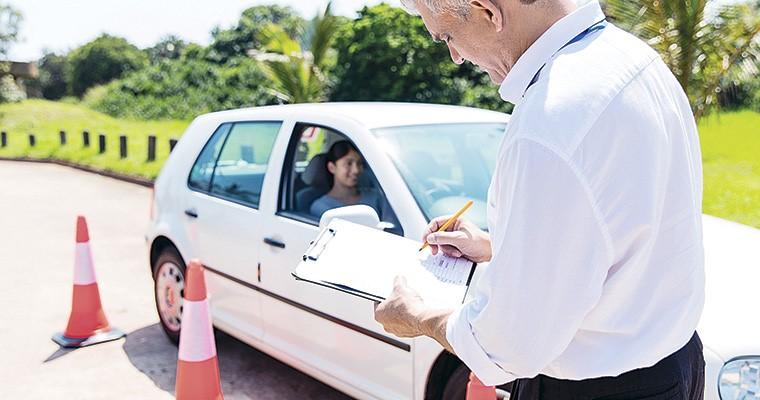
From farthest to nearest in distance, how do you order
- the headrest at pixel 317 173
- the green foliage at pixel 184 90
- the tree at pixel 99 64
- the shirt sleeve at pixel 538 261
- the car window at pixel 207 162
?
the tree at pixel 99 64
the green foliage at pixel 184 90
the car window at pixel 207 162
the headrest at pixel 317 173
the shirt sleeve at pixel 538 261

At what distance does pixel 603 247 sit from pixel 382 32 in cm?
2010

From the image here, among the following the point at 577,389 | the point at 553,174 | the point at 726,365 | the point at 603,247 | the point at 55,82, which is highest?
the point at 553,174

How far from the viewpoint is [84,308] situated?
479 cm

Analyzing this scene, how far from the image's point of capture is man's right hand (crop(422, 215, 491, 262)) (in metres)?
1.78

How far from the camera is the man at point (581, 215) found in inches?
45.2

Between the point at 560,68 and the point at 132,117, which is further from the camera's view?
the point at 132,117

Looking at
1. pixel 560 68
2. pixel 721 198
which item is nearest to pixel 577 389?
pixel 560 68

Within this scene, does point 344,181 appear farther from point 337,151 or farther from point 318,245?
point 318,245

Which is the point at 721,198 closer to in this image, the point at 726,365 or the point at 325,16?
the point at 325,16

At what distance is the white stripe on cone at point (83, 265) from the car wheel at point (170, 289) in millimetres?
423

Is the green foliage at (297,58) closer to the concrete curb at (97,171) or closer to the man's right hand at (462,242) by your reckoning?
the concrete curb at (97,171)

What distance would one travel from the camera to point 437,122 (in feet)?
12.4

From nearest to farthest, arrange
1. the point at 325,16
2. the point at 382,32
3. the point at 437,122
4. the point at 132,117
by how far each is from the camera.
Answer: the point at 437,122 → the point at 325,16 → the point at 382,32 → the point at 132,117

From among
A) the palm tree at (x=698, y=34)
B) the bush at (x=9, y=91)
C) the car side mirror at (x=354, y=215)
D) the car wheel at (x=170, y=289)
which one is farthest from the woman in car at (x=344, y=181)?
the bush at (x=9, y=91)
